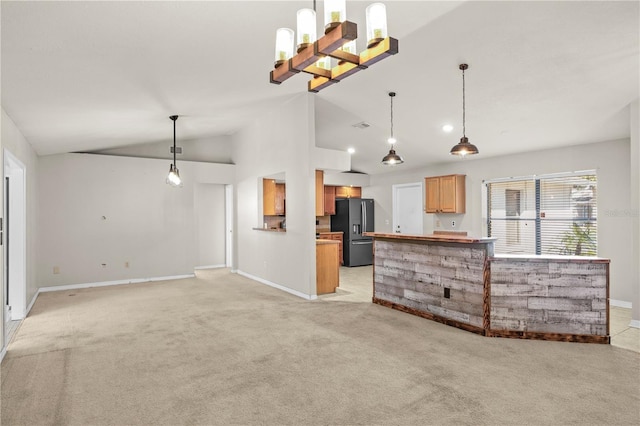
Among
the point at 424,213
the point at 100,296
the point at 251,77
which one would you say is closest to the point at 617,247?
the point at 424,213

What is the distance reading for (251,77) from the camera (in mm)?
4422

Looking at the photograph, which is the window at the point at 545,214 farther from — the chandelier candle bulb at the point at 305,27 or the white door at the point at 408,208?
the chandelier candle bulb at the point at 305,27

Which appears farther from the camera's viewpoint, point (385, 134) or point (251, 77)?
point (385, 134)

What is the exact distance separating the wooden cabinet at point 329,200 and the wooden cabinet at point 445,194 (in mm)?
2417

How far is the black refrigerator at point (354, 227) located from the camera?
922cm

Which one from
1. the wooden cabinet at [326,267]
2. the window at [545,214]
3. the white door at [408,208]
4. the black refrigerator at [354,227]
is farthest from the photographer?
the black refrigerator at [354,227]

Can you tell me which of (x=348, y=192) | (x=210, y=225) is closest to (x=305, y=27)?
(x=210, y=225)

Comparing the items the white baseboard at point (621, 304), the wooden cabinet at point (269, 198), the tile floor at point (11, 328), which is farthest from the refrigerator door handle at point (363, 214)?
the tile floor at point (11, 328)

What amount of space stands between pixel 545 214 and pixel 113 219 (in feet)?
26.3

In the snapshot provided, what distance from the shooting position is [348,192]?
9.98 metres

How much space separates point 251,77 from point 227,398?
346 cm

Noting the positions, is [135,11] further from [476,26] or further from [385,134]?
[385,134]

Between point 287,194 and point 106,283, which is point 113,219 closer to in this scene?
point 106,283

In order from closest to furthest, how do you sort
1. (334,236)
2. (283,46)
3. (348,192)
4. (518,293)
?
(283,46), (518,293), (334,236), (348,192)
